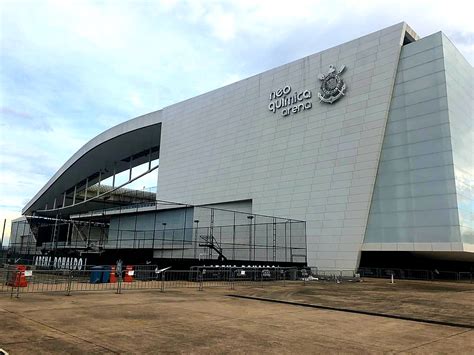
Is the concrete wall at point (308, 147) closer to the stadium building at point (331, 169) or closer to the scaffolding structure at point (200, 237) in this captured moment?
the stadium building at point (331, 169)

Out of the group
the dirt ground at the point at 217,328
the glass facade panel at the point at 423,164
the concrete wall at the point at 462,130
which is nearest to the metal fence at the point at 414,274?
the glass facade panel at the point at 423,164

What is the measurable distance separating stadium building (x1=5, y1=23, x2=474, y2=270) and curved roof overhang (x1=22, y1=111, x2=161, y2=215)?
1064 centimetres

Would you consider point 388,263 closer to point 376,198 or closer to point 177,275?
point 376,198

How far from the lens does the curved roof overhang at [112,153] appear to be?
6034 cm

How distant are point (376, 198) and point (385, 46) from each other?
13.4 meters

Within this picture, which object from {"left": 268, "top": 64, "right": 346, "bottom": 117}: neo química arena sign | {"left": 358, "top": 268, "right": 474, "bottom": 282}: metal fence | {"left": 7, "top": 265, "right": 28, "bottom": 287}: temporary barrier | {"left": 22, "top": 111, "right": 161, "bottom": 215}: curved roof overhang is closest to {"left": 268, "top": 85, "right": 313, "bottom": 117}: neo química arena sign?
{"left": 268, "top": 64, "right": 346, "bottom": 117}: neo química arena sign

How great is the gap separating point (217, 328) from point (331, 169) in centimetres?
2931

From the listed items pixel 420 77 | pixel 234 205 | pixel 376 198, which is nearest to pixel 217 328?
pixel 376 198

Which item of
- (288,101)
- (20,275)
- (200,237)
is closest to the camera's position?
(20,275)

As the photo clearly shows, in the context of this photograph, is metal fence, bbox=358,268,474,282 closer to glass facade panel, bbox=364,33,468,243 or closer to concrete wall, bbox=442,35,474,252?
glass facade panel, bbox=364,33,468,243

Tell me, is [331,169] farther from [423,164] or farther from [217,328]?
[217,328]

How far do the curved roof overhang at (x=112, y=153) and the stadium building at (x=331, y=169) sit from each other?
34.9 feet

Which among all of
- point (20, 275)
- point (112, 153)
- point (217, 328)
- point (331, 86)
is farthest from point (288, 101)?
point (112, 153)

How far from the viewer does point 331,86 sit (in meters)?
38.2
